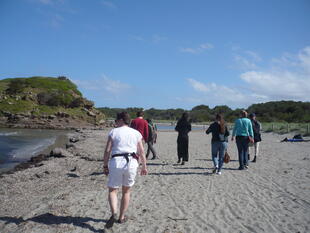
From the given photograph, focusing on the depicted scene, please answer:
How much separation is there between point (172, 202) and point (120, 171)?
2.23 m

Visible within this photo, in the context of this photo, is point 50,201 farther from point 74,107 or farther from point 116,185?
point 74,107

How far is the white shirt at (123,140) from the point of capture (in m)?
4.44

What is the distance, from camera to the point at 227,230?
15.0 feet

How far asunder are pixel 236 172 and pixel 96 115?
7265cm

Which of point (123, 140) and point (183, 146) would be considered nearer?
point (123, 140)

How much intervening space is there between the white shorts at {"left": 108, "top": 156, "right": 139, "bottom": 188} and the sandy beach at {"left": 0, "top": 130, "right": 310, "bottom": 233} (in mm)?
857

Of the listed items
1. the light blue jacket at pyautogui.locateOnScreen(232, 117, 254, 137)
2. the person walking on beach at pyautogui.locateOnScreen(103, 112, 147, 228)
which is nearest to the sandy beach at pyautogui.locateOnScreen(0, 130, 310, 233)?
the person walking on beach at pyautogui.locateOnScreen(103, 112, 147, 228)

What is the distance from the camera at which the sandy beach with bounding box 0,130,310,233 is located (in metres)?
4.82

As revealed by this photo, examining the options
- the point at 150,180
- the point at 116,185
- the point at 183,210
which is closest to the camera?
the point at 116,185

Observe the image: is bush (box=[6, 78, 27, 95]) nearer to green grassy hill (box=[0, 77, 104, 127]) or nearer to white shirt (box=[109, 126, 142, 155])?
green grassy hill (box=[0, 77, 104, 127])

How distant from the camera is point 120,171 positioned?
4.36 metres

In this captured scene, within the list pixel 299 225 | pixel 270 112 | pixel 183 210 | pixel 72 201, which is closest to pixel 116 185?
pixel 183 210

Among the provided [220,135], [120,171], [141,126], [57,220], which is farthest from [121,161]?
[220,135]

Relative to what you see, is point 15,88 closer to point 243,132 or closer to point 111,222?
point 243,132
